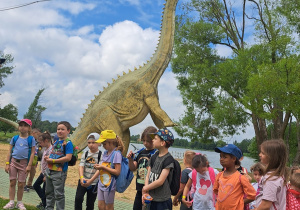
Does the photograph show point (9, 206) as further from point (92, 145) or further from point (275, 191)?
point (275, 191)

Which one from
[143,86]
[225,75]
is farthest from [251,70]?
[143,86]

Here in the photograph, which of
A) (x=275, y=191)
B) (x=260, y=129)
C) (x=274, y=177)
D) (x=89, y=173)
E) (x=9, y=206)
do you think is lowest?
(x=9, y=206)

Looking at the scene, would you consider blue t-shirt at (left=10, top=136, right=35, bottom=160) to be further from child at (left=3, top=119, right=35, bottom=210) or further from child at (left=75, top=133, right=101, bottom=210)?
child at (left=75, top=133, right=101, bottom=210)

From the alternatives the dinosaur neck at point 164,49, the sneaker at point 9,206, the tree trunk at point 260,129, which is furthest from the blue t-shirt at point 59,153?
the tree trunk at point 260,129

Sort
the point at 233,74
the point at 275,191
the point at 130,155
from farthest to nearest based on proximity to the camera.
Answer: the point at 233,74 → the point at 130,155 → the point at 275,191

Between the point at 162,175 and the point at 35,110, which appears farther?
the point at 35,110

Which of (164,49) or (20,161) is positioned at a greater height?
(164,49)

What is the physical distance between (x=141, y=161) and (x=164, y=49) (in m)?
5.64

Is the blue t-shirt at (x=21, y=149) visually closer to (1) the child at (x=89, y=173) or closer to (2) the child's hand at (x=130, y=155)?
(1) the child at (x=89, y=173)

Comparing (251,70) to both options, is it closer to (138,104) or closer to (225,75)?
(225,75)

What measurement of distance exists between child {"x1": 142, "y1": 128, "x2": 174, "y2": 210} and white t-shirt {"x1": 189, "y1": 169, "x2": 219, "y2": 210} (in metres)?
0.67

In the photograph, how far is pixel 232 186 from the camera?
11.5 feet

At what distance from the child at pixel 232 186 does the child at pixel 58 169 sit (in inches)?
96.1

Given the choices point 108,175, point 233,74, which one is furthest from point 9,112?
point 108,175
